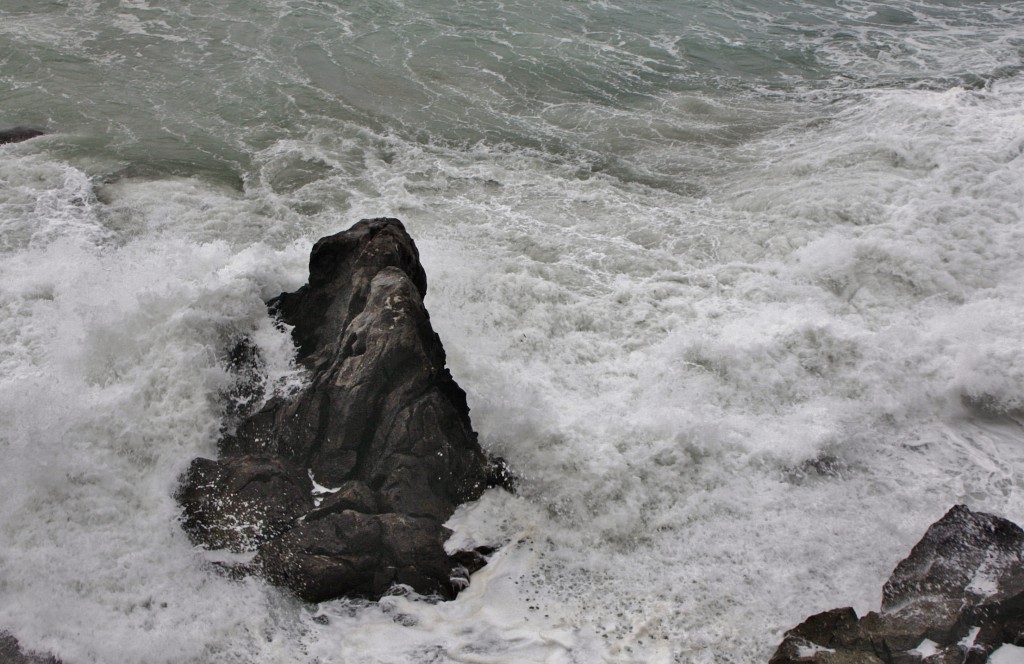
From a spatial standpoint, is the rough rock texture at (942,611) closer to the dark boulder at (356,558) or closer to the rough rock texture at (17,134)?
the dark boulder at (356,558)

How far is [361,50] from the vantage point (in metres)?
17.9

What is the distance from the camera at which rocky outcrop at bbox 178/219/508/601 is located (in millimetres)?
6520

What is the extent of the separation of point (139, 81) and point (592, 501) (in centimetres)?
1393

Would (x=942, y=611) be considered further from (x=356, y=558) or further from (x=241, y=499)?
(x=241, y=499)

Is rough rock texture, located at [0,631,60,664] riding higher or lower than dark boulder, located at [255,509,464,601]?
lower

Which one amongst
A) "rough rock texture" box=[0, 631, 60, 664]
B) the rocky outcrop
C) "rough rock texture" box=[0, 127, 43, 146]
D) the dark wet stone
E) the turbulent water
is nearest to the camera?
"rough rock texture" box=[0, 631, 60, 664]

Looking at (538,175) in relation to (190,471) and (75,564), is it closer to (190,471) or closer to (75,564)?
(190,471)

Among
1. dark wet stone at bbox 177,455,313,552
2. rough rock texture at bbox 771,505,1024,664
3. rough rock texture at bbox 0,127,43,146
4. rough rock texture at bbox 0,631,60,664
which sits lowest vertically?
rough rock texture at bbox 0,127,43,146

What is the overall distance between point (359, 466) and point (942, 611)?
5099mm

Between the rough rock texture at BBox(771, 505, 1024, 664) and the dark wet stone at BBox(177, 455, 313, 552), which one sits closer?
the rough rock texture at BBox(771, 505, 1024, 664)

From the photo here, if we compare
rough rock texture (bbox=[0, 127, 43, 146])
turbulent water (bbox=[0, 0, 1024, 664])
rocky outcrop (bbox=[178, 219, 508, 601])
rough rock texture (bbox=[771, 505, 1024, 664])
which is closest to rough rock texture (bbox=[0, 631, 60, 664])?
turbulent water (bbox=[0, 0, 1024, 664])

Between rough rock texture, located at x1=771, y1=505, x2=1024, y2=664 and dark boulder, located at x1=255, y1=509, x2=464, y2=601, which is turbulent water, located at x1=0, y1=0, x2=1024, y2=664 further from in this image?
rough rock texture, located at x1=771, y1=505, x2=1024, y2=664

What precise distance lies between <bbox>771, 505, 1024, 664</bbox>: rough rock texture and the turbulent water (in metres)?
0.41

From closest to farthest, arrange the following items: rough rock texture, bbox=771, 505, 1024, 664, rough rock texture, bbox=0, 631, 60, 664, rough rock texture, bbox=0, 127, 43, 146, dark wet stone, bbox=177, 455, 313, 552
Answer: rough rock texture, bbox=0, 631, 60, 664 < rough rock texture, bbox=771, 505, 1024, 664 < dark wet stone, bbox=177, 455, 313, 552 < rough rock texture, bbox=0, 127, 43, 146
